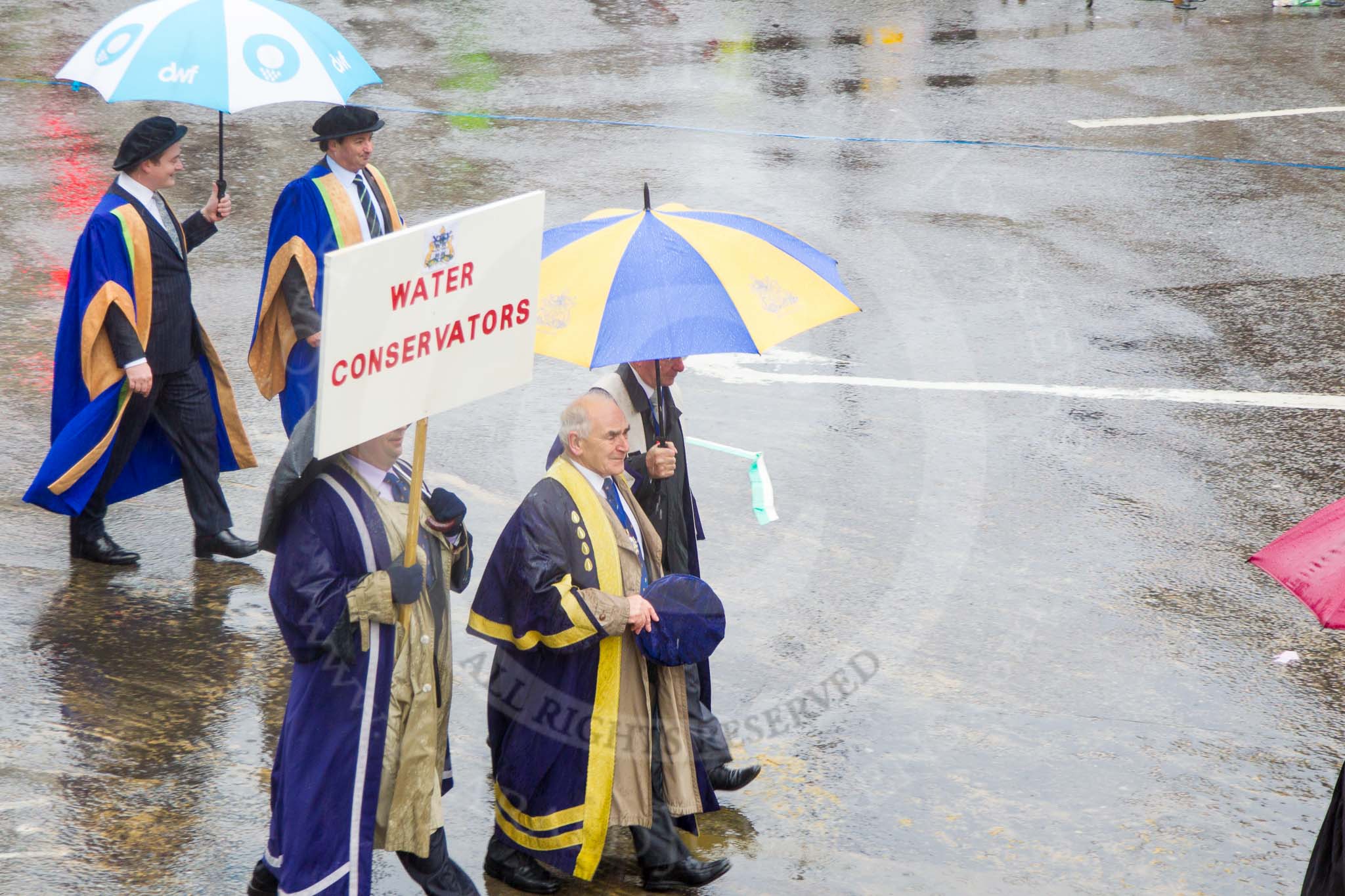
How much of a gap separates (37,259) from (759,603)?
19.7 feet

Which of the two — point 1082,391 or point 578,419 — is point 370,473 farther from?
point 1082,391

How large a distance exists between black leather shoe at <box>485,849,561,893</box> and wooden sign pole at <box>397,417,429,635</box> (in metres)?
0.97

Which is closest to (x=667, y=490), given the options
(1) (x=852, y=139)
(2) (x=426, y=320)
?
(2) (x=426, y=320)

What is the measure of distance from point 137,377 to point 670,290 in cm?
272

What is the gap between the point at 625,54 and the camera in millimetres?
15953

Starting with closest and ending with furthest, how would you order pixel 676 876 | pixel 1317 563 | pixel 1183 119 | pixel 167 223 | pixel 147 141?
pixel 1317 563 → pixel 676 876 → pixel 147 141 → pixel 167 223 → pixel 1183 119

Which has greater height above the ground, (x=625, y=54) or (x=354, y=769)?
(x=625, y=54)

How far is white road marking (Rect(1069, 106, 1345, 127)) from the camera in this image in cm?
1374

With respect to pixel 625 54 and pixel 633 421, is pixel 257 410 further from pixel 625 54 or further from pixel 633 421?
pixel 625 54

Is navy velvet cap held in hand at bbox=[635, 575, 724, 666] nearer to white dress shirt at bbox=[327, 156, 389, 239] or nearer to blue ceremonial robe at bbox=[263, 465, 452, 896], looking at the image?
blue ceremonial robe at bbox=[263, 465, 452, 896]

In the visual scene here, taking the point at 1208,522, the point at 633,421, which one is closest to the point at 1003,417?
the point at 1208,522

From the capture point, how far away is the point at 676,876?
496 centimetres

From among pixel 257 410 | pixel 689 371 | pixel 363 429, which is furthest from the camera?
pixel 689 371

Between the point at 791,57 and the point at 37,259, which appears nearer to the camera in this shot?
the point at 37,259
